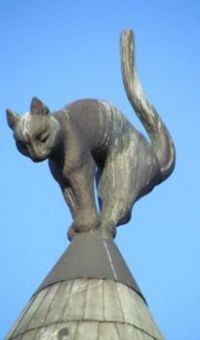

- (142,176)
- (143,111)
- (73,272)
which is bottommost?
(73,272)

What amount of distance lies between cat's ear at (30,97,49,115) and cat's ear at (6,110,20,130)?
126mm

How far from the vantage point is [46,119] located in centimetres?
989

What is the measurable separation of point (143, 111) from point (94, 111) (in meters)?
0.95

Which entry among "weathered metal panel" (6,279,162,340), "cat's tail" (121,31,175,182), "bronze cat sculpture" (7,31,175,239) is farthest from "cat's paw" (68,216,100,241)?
"cat's tail" (121,31,175,182)

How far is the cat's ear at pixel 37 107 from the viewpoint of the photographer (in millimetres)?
9844

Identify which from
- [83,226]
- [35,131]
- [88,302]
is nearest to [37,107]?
[35,131]

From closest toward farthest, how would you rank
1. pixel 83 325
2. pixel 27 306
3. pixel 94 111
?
pixel 83 325, pixel 27 306, pixel 94 111

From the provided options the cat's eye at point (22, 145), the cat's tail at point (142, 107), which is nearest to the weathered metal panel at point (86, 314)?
the cat's eye at point (22, 145)

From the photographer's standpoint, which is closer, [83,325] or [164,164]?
[83,325]

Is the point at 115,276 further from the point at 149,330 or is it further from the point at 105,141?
the point at 105,141

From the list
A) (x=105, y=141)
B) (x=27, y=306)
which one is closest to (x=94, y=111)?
(x=105, y=141)

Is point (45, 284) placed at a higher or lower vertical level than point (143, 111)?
lower

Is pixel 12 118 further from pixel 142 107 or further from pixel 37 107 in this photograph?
pixel 142 107

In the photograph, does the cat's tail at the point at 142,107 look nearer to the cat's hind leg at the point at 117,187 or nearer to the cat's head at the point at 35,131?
the cat's hind leg at the point at 117,187
